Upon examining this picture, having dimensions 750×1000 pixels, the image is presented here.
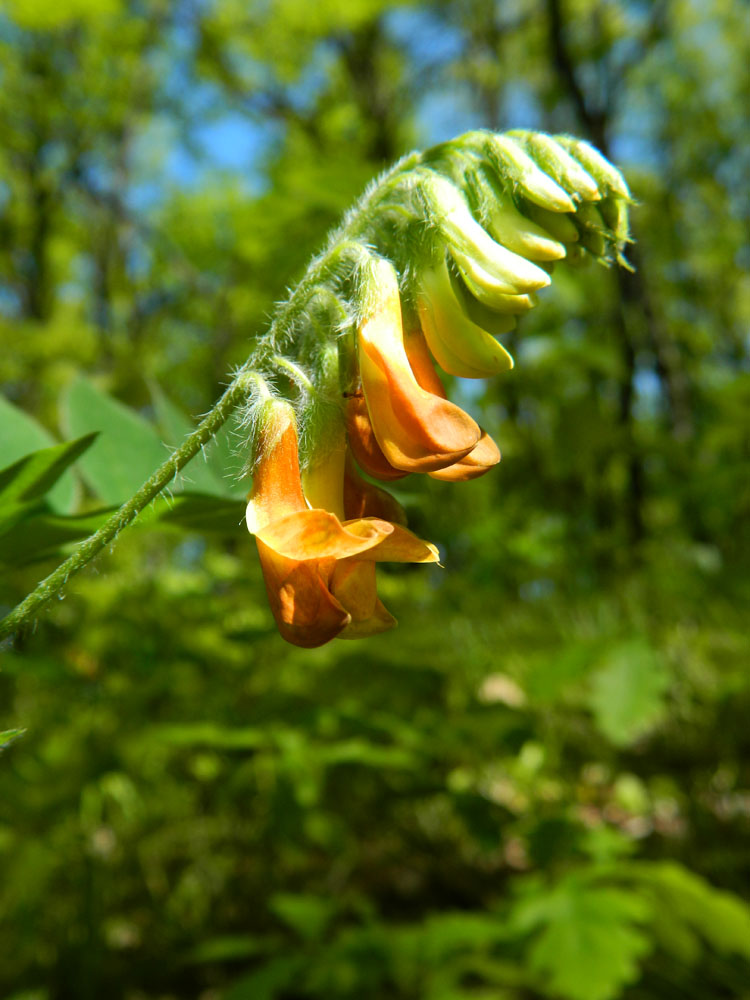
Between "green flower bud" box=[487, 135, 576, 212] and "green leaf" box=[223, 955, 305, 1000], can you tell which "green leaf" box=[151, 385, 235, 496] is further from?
"green leaf" box=[223, 955, 305, 1000]

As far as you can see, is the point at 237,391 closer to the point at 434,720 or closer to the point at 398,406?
the point at 398,406

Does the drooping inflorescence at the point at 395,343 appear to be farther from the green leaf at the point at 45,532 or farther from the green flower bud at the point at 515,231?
the green leaf at the point at 45,532

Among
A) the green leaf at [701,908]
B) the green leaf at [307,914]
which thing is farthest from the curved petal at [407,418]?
the green leaf at [307,914]

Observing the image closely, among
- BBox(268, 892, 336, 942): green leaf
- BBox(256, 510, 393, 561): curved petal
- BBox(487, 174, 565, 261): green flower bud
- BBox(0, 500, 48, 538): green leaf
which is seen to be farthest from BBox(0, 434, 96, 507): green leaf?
BBox(268, 892, 336, 942): green leaf

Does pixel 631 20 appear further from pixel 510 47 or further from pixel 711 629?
pixel 711 629

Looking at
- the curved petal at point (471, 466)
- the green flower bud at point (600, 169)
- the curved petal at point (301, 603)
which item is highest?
the green flower bud at point (600, 169)

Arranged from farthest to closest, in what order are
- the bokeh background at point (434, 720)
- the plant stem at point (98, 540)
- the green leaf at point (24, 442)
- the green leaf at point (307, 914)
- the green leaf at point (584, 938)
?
1. the green leaf at point (307, 914)
2. the bokeh background at point (434, 720)
3. the green leaf at point (584, 938)
4. the green leaf at point (24, 442)
5. the plant stem at point (98, 540)

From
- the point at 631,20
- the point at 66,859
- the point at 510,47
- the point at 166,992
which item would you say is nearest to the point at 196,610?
the point at 66,859
